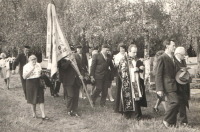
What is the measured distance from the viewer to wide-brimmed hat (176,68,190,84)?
18.5 ft

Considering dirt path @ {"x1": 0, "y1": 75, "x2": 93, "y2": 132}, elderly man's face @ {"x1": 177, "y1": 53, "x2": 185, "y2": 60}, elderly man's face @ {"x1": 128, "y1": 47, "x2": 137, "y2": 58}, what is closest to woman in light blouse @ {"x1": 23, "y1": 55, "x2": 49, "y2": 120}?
dirt path @ {"x1": 0, "y1": 75, "x2": 93, "y2": 132}

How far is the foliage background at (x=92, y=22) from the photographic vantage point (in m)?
21.1

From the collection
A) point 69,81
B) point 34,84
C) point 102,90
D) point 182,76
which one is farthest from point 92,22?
point 182,76

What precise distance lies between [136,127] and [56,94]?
5.48 meters

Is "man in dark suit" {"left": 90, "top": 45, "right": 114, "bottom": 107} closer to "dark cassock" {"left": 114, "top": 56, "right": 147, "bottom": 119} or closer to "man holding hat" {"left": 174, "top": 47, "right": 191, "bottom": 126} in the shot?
"dark cassock" {"left": 114, "top": 56, "right": 147, "bottom": 119}

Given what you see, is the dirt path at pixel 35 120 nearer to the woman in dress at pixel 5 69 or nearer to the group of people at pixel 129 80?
the group of people at pixel 129 80

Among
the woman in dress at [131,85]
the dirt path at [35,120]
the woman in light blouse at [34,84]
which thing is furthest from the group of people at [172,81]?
the woman in light blouse at [34,84]

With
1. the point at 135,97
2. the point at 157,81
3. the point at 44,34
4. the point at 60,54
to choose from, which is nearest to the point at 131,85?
the point at 135,97

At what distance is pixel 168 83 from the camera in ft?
18.7

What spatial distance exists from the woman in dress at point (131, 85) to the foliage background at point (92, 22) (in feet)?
43.6

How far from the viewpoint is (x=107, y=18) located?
20.9 metres

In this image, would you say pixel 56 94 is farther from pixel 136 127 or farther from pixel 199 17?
pixel 199 17

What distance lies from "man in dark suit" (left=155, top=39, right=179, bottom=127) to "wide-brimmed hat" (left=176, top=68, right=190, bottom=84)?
108mm

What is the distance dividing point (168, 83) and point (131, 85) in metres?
1.24
